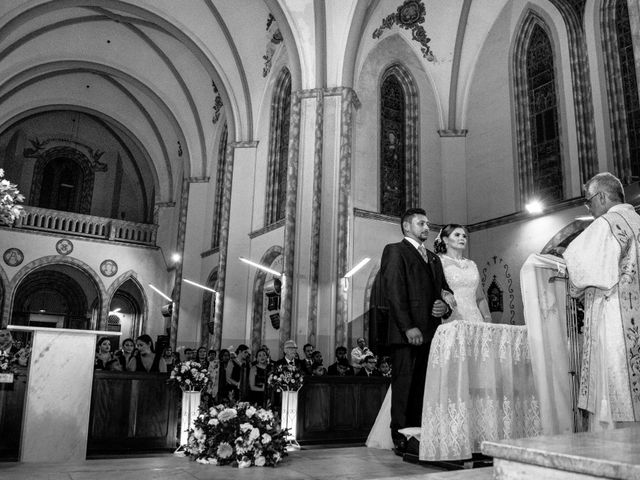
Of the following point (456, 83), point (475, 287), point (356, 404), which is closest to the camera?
point (475, 287)

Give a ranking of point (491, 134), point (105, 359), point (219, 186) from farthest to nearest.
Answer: point (219, 186) → point (491, 134) → point (105, 359)

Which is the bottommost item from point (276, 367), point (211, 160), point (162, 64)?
point (276, 367)

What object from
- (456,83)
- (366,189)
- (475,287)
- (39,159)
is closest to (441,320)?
(475,287)

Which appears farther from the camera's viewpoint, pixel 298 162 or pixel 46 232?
Result: pixel 46 232

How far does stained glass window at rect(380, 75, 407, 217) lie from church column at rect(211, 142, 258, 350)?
154 inches

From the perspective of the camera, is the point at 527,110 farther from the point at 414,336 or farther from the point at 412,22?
the point at 414,336

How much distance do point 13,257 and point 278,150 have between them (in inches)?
391

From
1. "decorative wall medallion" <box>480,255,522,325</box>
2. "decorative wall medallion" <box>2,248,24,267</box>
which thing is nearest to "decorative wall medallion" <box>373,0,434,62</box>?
"decorative wall medallion" <box>480,255,522,325</box>

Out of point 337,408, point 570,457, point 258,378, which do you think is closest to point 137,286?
point 258,378

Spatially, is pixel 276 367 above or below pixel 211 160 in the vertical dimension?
below

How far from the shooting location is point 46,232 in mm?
20188

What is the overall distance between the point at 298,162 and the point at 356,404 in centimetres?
599

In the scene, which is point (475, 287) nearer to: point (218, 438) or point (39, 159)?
point (218, 438)

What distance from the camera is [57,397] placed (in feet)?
15.3
